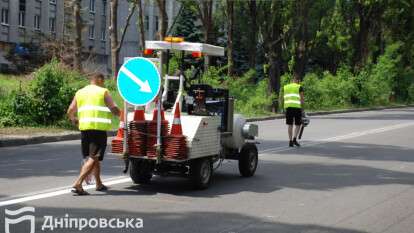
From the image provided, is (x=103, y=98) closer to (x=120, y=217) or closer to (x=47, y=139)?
(x=120, y=217)

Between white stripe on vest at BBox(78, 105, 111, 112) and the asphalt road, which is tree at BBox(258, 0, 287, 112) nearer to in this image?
the asphalt road

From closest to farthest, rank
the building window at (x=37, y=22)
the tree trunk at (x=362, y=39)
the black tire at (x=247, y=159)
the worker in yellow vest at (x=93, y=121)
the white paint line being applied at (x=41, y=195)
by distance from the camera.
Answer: the white paint line being applied at (x=41, y=195)
the worker in yellow vest at (x=93, y=121)
the black tire at (x=247, y=159)
the tree trunk at (x=362, y=39)
the building window at (x=37, y=22)

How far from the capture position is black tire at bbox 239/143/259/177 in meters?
11.8

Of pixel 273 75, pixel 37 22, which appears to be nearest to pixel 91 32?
pixel 37 22

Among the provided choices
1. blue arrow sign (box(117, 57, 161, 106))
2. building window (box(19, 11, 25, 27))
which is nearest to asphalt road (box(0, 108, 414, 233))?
blue arrow sign (box(117, 57, 161, 106))

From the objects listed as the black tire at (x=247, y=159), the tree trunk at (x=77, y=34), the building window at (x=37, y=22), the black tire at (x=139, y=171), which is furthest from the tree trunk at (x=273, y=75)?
the building window at (x=37, y=22)

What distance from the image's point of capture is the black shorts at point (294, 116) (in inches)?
720

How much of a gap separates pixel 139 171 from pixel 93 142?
127 centimetres

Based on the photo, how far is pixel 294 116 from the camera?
60.3 ft

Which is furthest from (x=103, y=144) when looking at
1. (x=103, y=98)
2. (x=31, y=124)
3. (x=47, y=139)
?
(x=31, y=124)

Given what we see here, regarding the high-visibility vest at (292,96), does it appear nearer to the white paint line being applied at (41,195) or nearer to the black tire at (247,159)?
the black tire at (247,159)

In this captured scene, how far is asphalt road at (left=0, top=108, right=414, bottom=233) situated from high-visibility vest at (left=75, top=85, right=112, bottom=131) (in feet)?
3.19

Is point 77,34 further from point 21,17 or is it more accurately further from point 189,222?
point 21,17

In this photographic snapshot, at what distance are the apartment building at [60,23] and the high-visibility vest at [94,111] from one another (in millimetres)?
37261
